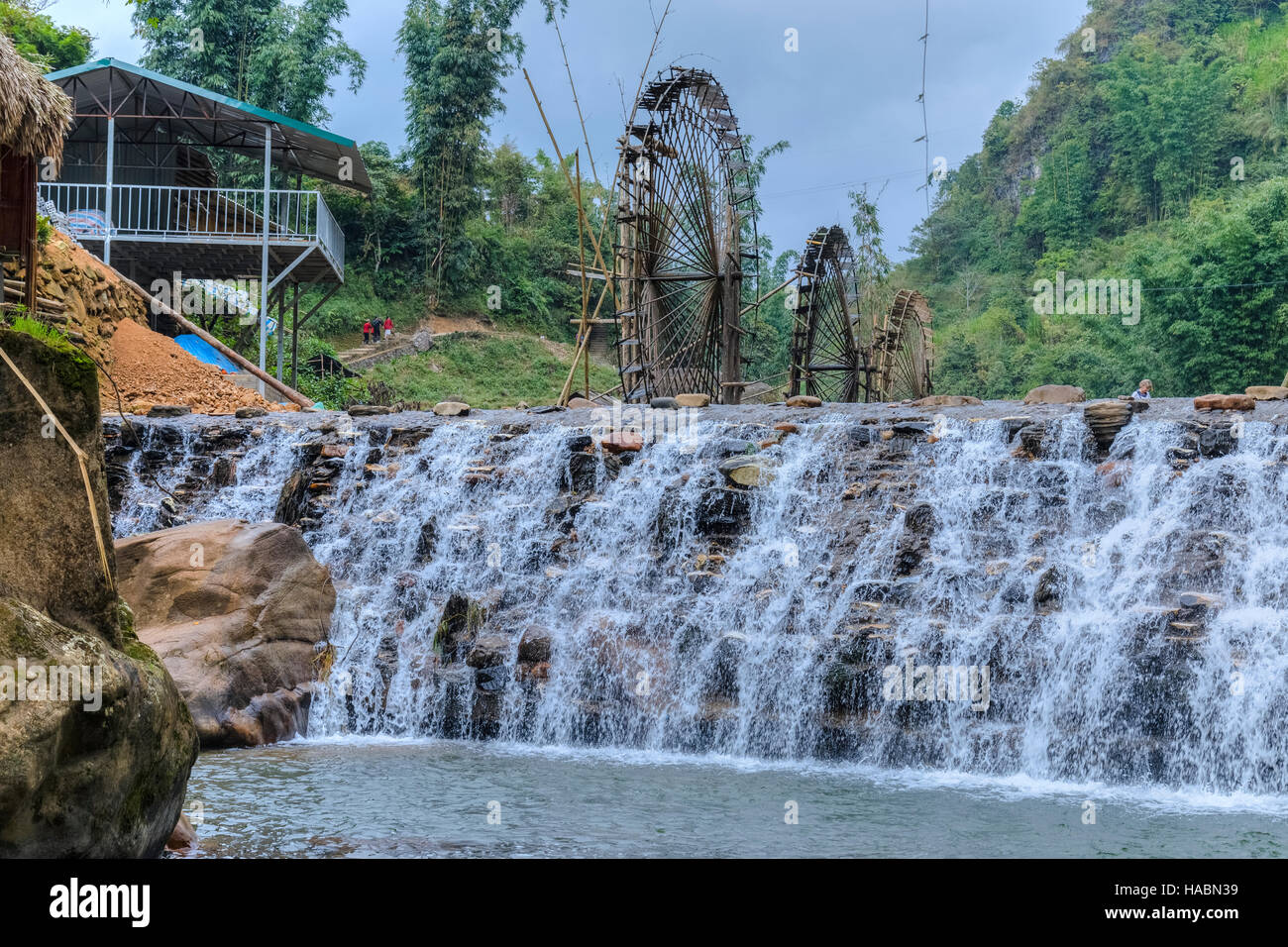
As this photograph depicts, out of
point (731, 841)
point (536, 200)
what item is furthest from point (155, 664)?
point (536, 200)

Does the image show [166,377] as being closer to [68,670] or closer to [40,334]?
[40,334]

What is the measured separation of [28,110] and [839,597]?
8.11 metres

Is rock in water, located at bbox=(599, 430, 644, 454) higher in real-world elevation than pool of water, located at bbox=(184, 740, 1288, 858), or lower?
higher

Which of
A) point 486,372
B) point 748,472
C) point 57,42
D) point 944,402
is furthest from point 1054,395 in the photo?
point 57,42

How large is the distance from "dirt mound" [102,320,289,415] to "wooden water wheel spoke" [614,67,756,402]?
17.9ft

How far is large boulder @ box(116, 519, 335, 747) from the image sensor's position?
808 cm

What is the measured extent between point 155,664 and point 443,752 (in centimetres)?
428

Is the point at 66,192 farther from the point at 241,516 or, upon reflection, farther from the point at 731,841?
the point at 731,841

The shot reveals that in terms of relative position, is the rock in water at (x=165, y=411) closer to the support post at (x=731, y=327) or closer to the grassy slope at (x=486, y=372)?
the support post at (x=731, y=327)

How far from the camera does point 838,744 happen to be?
26.7ft

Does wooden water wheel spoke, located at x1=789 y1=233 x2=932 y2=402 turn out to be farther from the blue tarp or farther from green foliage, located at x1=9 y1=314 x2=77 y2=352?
green foliage, located at x1=9 y1=314 x2=77 y2=352

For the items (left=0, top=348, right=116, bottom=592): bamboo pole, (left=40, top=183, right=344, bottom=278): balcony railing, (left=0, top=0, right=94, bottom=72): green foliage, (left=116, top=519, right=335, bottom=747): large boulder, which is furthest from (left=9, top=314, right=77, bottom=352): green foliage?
(left=0, top=0, right=94, bottom=72): green foliage

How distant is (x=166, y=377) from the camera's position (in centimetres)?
1730

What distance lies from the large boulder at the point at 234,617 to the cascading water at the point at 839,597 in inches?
22.4
